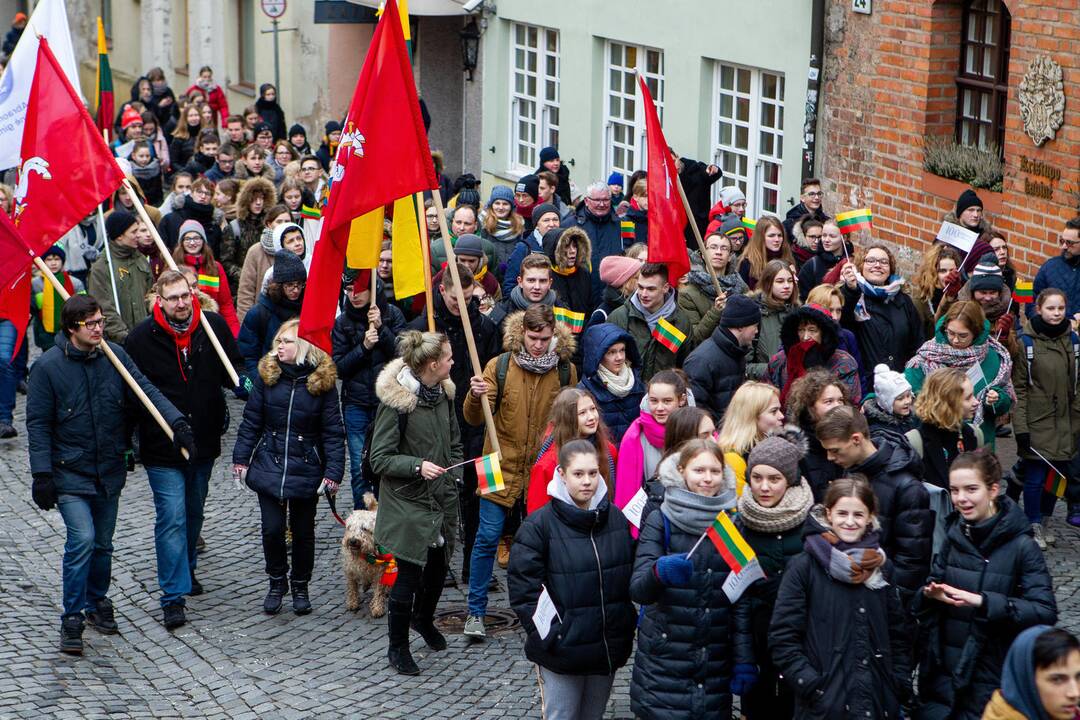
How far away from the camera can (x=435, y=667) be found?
27.8 ft

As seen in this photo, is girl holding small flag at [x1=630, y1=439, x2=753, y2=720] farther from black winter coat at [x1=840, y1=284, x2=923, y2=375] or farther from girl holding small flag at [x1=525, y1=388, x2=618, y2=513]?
black winter coat at [x1=840, y1=284, x2=923, y2=375]

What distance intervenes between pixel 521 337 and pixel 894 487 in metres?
2.70

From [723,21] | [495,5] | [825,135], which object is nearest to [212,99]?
[495,5]

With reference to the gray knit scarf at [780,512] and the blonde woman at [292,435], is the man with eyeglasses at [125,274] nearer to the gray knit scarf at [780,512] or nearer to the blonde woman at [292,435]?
the blonde woman at [292,435]

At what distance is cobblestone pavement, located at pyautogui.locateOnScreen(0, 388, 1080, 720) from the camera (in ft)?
26.6

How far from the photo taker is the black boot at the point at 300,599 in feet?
30.5

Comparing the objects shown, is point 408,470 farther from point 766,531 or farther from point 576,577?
point 766,531

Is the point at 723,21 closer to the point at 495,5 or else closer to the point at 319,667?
the point at 495,5

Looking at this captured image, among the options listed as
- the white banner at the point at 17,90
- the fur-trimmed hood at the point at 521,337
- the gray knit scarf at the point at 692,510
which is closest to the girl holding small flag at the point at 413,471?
the fur-trimmed hood at the point at 521,337

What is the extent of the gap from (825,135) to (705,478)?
9.74m

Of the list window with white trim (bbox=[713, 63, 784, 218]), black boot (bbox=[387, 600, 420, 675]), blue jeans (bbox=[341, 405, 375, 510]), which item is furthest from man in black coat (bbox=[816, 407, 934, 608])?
window with white trim (bbox=[713, 63, 784, 218])

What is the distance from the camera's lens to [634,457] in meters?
7.86

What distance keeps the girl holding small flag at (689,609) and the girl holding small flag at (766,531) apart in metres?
0.07

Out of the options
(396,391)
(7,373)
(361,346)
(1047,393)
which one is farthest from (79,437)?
(1047,393)
